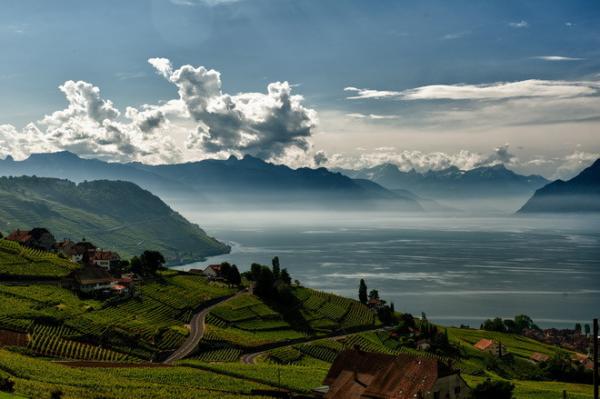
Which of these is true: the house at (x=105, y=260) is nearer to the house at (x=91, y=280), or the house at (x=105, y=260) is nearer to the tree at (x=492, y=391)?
the house at (x=91, y=280)

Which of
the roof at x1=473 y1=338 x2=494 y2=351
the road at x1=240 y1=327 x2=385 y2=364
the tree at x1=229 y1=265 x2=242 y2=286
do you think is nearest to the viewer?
the road at x1=240 y1=327 x2=385 y2=364

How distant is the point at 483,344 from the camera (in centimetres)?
13212

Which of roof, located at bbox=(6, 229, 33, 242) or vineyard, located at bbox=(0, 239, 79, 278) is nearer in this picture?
vineyard, located at bbox=(0, 239, 79, 278)

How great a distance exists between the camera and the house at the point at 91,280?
11356 centimetres

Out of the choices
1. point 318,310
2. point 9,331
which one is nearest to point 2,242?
point 9,331

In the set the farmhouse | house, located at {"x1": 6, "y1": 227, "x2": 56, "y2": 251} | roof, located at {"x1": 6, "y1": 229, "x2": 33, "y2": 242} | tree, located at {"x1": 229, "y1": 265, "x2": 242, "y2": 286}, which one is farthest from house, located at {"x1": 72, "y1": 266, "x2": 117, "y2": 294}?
roof, located at {"x1": 6, "y1": 229, "x2": 33, "y2": 242}

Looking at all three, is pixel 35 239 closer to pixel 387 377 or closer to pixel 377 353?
pixel 377 353

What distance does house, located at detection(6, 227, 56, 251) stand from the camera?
152 m

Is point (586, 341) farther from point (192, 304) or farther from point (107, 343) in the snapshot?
point (107, 343)

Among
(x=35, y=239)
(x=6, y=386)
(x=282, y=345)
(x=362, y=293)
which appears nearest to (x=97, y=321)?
(x=282, y=345)

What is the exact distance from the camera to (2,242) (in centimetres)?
13450

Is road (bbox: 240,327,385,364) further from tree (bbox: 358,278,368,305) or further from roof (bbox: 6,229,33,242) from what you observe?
roof (bbox: 6,229,33,242)

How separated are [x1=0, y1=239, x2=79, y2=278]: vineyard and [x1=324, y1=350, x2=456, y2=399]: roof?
8294cm

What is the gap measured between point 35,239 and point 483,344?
12464 centimetres
